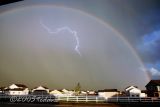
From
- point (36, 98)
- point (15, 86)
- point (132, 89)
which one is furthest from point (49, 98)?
point (15, 86)

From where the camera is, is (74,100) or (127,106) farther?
(74,100)

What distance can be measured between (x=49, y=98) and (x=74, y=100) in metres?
1.34

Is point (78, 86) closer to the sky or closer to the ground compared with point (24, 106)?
closer to the sky

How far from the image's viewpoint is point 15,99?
364 inches

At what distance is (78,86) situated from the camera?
15320mm

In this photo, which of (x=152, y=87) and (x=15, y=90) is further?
(x=15, y=90)

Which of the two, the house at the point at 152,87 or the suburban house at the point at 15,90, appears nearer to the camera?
the house at the point at 152,87

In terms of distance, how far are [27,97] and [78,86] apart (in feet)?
21.6

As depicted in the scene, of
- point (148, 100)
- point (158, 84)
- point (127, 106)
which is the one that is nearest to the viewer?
point (127, 106)

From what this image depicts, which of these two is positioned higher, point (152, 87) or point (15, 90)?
point (152, 87)

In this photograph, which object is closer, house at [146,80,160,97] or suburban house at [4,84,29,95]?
house at [146,80,160,97]

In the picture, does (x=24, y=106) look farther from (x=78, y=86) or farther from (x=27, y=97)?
(x=78, y=86)

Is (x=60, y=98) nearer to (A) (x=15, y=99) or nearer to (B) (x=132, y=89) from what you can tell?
(A) (x=15, y=99)

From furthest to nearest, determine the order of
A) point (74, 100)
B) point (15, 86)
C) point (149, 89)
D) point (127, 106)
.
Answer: point (15, 86), point (149, 89), point (74, 100), point (127, 106)
